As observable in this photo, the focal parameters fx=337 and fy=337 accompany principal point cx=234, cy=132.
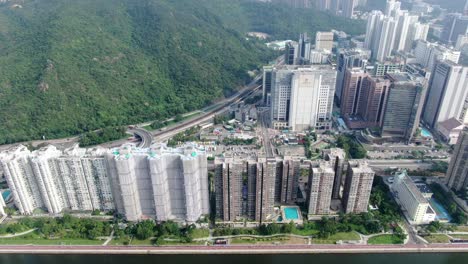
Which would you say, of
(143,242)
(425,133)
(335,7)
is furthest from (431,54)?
(143,242)

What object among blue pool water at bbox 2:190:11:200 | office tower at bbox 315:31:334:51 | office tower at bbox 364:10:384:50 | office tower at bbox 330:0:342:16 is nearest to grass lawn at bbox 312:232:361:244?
blue pool water at bbox 2:190:11:200

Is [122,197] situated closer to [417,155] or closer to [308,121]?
[308,121]

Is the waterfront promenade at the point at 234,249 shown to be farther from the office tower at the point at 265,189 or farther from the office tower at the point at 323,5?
the office tower at the point at 323,5

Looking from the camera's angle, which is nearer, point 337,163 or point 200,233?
point 200,233

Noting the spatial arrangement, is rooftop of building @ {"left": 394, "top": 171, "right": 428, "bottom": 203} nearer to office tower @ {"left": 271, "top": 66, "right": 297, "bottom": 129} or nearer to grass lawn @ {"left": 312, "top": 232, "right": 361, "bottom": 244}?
grass lawn @ {"left": 312, "top": 232, "right": 361, "bottom": 244}

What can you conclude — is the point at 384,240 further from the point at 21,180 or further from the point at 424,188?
the point at 21,180

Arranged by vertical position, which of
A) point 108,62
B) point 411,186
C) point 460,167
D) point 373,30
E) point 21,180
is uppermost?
point 373,30
